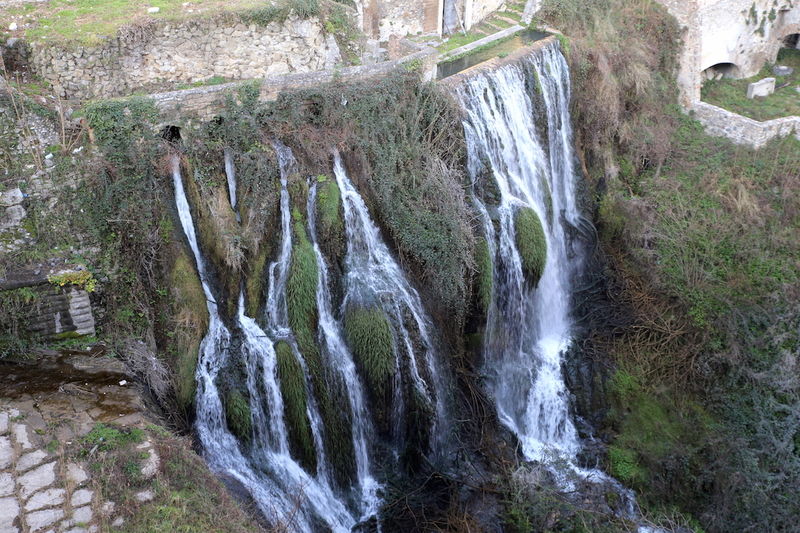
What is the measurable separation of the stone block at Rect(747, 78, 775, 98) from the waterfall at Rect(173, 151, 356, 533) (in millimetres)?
14581

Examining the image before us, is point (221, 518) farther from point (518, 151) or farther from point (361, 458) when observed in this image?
point (518, 151)

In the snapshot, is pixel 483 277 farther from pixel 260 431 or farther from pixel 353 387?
pixel 260 431

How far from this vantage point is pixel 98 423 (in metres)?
6.68

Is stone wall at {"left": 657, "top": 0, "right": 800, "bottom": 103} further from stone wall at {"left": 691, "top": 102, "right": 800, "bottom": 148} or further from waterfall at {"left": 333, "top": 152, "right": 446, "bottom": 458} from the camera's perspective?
waterfall at {"left": 333, "top": 152, "right": 446, "bottom": 458}

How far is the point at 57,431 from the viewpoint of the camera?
6.45m

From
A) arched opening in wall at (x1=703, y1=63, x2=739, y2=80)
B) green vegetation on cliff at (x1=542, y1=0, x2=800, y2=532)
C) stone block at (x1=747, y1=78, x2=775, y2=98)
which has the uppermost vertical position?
arched opening in wall at (x1=703, y1=63, x2=739, y2=80)

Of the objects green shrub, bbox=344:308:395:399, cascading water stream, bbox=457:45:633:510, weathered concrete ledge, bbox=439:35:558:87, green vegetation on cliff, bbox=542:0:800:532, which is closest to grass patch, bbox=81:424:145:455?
green shrub, bbox=344:308:395:399

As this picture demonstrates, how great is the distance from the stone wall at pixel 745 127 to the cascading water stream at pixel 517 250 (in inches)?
173

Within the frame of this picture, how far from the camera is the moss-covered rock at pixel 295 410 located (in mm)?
7891

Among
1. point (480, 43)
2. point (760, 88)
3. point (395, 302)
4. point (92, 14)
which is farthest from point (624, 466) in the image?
point (760, 88)

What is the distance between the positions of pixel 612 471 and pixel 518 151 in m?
5.62

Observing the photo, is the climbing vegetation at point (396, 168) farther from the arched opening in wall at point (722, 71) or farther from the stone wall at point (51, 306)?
the arched opening in wall at point (722, 71)

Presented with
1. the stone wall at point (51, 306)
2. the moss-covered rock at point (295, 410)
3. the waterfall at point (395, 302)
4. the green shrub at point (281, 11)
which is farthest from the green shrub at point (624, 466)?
the green shrub at point (281, 11)

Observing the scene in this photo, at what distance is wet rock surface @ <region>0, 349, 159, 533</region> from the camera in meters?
5.55
